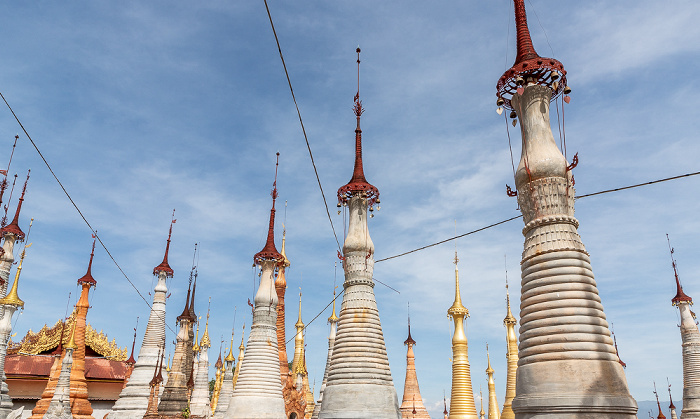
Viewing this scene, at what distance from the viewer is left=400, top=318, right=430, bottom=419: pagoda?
3913 centimetres

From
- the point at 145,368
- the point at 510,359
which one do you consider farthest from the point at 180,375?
the point at 510,359

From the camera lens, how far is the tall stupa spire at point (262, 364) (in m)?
28.1

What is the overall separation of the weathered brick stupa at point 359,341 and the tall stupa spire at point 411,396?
17230mm

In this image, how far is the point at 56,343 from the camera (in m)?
60.4

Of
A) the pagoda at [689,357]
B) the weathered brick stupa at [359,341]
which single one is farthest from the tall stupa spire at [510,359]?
the weathered brick stupa at [359,341]

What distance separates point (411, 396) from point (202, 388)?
77.3 ft

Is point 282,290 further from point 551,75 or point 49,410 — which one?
point 551,75

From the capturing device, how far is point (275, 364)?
30391 mm

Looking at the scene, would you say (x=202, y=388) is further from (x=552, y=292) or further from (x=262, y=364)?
(x=552, y=292)

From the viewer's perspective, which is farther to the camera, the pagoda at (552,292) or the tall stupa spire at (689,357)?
the tall stupa spire at (689,357)

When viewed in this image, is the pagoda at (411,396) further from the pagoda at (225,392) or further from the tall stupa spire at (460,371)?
the pagoda at (225,392)

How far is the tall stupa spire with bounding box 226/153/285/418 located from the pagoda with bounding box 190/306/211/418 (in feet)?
69.7

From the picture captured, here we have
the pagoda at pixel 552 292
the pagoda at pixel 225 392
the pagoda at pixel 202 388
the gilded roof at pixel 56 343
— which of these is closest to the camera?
the pagoda at pixel 552 292

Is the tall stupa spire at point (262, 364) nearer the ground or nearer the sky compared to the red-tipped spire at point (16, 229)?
nearer the ground
